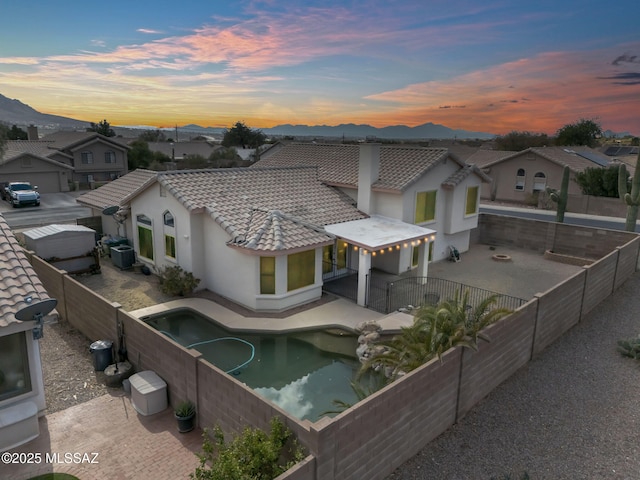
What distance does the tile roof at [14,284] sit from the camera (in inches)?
345

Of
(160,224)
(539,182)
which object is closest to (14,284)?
(160,224)

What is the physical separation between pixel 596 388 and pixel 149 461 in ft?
33.6

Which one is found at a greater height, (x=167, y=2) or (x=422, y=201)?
(x=167, y=2)

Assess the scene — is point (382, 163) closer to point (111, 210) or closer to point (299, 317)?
point (299, 317)

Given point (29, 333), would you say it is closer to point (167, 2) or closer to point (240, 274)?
point (240, 274)

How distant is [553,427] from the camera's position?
30.6 feet

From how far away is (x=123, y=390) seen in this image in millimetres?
10859

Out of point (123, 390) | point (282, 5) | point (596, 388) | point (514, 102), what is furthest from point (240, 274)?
point (514, 102)

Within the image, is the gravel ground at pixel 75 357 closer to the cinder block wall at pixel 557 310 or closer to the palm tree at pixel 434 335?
the palm tree at pixel 434 335

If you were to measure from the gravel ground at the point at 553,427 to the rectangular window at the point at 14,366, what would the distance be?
760 centimetres

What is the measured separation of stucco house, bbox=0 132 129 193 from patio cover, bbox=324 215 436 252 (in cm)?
4125

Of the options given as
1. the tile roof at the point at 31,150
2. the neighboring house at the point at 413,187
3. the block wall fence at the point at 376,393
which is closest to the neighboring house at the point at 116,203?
the block wall fence at the point at 376,393

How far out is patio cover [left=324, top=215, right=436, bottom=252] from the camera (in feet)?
55.9

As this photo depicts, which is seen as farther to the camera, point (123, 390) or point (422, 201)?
point (422, 201)
